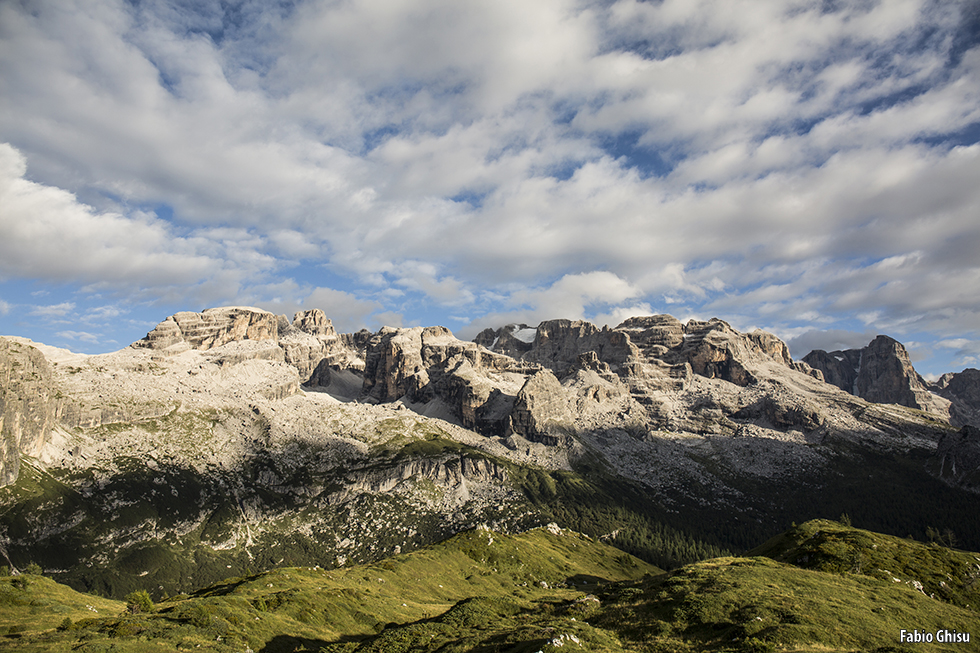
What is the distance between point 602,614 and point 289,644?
48.1 m

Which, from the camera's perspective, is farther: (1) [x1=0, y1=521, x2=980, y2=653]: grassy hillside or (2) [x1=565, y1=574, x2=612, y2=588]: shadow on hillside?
(2) [x1=565, y1=574, x2=612, y2=588]: shadow on hillside

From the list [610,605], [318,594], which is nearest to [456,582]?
[318,594]

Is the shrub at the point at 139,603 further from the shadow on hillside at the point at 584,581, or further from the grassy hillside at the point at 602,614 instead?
the shadow on hillside at the point at 584,581

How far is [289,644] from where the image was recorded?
8006 cm

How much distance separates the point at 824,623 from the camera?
65375 mm

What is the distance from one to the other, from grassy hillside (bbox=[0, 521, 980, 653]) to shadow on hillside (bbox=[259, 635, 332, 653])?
19 cm

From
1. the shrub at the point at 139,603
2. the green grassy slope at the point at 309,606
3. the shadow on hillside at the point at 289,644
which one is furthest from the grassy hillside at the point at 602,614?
the shrub at the point at 139,603

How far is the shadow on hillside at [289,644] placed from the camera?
76.8 meters

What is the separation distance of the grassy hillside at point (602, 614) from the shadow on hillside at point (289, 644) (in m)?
0.19

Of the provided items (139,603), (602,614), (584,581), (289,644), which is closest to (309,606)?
(289,644)

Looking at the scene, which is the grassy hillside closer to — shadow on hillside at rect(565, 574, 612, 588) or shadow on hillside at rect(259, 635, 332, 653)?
shadow on hillside at rect(259, 635, 332, 653)

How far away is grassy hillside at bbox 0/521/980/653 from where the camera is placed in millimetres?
61906

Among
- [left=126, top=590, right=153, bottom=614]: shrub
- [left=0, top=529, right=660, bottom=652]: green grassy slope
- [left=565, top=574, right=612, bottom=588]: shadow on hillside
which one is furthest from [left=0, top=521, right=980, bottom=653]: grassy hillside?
[left=565, top=574, right=612, bottom=588]: shadow on hillside

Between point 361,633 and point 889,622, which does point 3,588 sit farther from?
point 889,622
